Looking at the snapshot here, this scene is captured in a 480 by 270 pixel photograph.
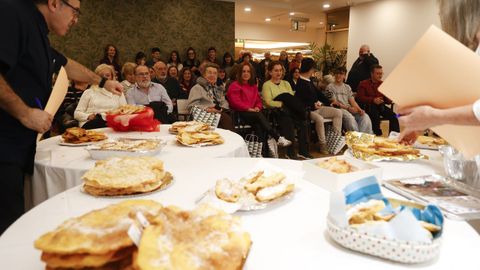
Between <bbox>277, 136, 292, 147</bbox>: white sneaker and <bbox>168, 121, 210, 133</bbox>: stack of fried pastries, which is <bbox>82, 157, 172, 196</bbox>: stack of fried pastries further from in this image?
<bbox>277, 136, 292, 147</bbox>: white sneaker

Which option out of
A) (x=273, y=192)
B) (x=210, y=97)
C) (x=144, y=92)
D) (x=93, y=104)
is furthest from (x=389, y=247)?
(x=210, y=97)

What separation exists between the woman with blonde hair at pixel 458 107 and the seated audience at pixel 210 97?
337cm

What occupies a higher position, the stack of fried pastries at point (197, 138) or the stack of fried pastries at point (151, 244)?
the stack of fried pastries at point (151, 244)

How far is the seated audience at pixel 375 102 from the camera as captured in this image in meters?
5.75

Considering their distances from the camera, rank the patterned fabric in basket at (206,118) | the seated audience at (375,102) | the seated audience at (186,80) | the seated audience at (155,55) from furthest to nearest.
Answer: the seated audience at (155,55)
the seated audience at (186,80)
the seated audience at (375,102)
the patterned fabric in basket at (206,118)

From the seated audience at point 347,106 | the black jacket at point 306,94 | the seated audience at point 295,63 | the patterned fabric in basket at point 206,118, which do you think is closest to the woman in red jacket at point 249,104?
the black jacket at point 306,94

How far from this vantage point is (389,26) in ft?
28.1

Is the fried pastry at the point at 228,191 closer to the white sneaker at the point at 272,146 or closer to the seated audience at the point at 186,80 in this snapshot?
the white sneaker at the point at 272,146

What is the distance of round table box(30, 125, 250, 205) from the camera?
1.59m

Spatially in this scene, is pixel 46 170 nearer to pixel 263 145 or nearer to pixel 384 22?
pixel 263 145

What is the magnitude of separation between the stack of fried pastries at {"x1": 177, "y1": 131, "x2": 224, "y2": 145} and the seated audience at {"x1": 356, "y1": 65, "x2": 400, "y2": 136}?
4357mm

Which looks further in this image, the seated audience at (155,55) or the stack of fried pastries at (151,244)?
the seated audience at (155,55)

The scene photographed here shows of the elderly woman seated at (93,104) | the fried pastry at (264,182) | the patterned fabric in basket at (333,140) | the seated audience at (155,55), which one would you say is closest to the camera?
the fried pastry at (264,182)

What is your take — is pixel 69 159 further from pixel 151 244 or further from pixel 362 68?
pixel 362 68
